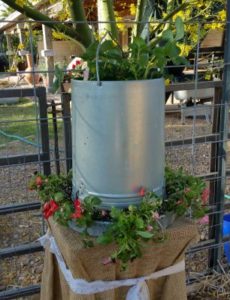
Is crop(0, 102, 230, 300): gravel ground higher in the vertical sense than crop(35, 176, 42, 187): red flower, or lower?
lower

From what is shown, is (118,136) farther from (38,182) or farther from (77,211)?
(38,182)

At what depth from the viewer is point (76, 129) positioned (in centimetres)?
104

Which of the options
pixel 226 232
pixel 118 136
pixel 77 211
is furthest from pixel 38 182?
pixel 226 232

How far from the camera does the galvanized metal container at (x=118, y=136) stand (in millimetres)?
958

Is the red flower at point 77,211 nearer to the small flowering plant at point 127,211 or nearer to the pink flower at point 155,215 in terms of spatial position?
the small flowering plant at point 127,211

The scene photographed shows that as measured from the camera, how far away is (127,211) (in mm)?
998

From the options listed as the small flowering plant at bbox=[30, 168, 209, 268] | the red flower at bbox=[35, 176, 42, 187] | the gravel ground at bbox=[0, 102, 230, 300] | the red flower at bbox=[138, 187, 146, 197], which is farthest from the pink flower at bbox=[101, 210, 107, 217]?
the gravel ground at bbox=[0, 102, 230, 300]

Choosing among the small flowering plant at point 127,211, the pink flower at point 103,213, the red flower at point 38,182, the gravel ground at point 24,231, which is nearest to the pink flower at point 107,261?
the small flowering plant at point 127,211

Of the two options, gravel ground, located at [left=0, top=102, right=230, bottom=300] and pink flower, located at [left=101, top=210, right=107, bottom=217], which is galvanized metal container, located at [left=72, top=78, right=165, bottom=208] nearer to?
pink flower, located at [left=101, top=210, right=107, bottom=217]

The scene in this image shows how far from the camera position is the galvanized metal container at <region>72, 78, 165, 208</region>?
96cm

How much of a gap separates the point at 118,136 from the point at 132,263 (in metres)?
0.39

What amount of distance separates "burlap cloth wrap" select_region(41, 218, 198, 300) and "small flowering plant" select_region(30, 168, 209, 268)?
0.04 metres

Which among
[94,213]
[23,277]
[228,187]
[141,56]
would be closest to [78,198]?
[94,213]

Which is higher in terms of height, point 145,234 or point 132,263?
point 145,234
